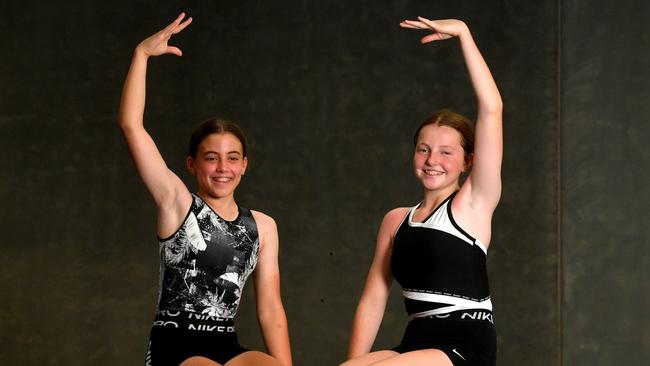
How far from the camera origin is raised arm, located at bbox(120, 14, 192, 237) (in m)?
3.14

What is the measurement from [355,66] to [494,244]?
1.32 meters

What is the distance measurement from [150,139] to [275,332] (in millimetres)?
880

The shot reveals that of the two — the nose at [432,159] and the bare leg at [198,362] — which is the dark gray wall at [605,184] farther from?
the bare leg at [198,362]

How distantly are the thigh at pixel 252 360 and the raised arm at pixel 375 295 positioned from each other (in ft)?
1.18

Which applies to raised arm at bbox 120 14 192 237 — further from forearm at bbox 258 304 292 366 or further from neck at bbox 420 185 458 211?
neck at bbox 420 185 458 211

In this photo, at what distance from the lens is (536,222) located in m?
5.21

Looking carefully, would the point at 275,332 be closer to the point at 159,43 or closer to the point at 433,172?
the point at 433,172

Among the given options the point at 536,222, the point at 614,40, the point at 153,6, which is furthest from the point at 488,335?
the point at 153,6

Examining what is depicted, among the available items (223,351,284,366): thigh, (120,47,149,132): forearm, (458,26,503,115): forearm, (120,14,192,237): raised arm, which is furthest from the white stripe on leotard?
(120,47,149,132): forearm

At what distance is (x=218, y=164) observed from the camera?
11.3 ft

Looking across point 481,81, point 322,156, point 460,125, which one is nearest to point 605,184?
point 322,156

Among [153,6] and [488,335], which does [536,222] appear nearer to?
[488,335]

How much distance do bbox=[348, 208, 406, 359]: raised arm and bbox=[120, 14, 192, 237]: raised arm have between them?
0.72 metres

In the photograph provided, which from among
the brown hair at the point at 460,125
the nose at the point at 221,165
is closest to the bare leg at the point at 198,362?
the nose at the point at 221,165
